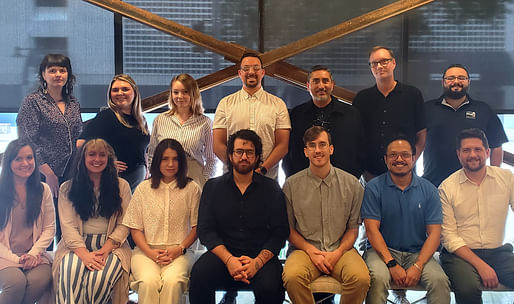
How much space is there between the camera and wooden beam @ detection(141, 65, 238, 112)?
4.35 metres

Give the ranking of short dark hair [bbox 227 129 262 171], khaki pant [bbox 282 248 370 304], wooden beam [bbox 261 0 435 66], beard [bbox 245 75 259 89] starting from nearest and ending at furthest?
khaki pant [bbox 282 248 370 304]
short dark hair [bbox 227 129 262 171]
beard [bbox 245 75 259 89]
wooden beam [bbox 261 0 435 66]

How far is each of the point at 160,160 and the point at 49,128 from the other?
2.77ft

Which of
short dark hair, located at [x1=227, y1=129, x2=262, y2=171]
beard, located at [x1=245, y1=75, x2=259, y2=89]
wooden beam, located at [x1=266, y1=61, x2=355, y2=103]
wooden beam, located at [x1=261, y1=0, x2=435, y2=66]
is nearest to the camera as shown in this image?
short dark hair, located at [x1=227, y1=129, x2=262, y2=171]

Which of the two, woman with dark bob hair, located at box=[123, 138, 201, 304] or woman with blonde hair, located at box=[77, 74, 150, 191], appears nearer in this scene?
woman with dark bob hair, located at box=[123, 138, 201, 304]

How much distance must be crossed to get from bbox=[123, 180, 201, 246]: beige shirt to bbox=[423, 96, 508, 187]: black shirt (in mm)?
1642

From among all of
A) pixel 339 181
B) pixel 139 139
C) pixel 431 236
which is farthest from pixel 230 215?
pixel 431 236

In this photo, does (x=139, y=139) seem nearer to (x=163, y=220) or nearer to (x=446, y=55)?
(x=163, y=220)

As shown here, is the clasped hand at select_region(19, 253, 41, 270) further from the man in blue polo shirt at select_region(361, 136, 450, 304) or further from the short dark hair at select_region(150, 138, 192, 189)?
the man in blue polo shirt at select_region(361, 136, 450, 304)

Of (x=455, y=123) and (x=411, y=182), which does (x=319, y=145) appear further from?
(x=455, y=123)

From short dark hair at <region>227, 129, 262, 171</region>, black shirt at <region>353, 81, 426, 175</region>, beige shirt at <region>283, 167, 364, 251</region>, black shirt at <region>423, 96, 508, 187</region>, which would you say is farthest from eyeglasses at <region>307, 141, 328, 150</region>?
black shirt at <region>423, 96, 508, 187</region>

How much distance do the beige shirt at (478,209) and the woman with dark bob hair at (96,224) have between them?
1.90 meters

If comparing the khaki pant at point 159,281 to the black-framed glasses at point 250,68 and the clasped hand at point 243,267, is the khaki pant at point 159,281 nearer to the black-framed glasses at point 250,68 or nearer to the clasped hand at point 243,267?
the clasped hand at point 243,267

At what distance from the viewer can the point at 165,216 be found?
3295 millimetres

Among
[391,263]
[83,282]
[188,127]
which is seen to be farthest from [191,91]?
[391,263]
